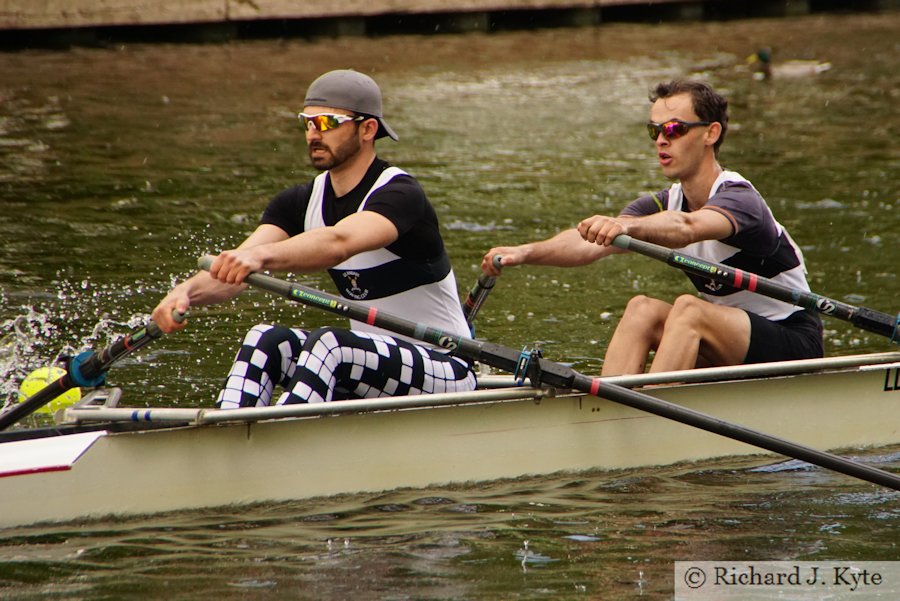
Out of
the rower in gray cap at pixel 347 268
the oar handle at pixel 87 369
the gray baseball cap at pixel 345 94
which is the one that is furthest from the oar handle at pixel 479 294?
the oar handle at pixel 87 369

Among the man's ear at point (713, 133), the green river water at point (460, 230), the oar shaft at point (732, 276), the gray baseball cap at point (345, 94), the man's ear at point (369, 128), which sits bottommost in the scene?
the green river water at point (460, 230)

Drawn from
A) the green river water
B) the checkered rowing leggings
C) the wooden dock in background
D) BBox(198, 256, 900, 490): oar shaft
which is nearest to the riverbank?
the wooden dock in background

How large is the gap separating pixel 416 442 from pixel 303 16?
1683cm

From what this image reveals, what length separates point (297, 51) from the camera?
65.1 feet

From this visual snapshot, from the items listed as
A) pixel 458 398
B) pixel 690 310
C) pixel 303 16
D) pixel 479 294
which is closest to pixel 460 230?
pixel 479 294

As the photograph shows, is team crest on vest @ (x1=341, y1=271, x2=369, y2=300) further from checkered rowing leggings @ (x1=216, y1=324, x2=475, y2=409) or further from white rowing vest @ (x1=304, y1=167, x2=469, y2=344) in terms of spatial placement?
checkered rowing leggings @ (x1=216, y1=324, x2=475, y2=409)

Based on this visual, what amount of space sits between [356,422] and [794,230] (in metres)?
6.66

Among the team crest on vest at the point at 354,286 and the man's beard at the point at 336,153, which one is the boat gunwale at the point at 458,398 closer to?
the team crest on vest at the point at 354,286

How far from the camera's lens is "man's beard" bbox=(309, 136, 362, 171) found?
509 centimetres

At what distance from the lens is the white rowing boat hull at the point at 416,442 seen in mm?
4824

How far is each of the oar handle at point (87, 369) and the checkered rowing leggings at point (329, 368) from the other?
1.32ft

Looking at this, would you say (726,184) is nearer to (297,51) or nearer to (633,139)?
(633,139)

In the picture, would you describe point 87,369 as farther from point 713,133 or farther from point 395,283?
point 713,133

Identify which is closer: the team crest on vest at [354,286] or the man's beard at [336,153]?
the man's beard at [336,153]
